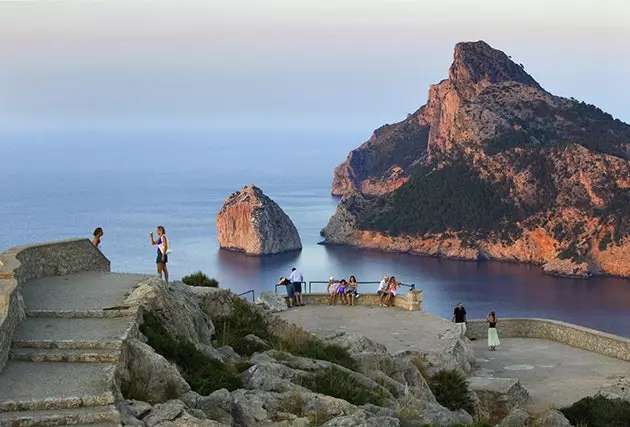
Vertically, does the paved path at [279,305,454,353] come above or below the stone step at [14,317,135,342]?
below

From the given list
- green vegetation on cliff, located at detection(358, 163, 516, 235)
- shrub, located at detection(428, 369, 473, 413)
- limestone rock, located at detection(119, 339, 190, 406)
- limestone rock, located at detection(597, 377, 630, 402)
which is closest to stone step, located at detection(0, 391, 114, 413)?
limestone rock, located at detection(119, 339, 190, 406)

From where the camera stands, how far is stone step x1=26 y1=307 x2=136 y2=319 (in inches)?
485

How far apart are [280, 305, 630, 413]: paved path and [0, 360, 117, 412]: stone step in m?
10.2

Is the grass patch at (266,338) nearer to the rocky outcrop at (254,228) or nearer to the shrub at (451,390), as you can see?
the shrub at (451,390)

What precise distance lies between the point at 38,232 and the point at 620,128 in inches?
3136

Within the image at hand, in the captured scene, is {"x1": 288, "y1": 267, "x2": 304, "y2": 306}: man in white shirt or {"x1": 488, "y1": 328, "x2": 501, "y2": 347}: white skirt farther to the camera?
{"x1": 288, "y1": 267, "x2": 304, "y2": 306}: man in white shirt

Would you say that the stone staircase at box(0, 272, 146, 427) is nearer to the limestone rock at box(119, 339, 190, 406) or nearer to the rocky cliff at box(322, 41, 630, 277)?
the limestone rock at box(119, 339, 190, 406)

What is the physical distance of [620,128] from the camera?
14500 cm

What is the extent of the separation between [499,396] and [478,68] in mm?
143807

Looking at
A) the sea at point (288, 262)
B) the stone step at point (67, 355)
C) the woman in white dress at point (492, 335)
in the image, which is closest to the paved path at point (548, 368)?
the woman in white dress at point (492, 335)

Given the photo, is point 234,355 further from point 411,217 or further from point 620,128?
point 620,128

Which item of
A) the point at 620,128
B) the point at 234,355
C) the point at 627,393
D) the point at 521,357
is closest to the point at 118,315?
the point at 234,355

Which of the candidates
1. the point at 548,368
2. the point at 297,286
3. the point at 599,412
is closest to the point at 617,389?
the point at 599,412

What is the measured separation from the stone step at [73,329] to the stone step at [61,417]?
1.71 meters
